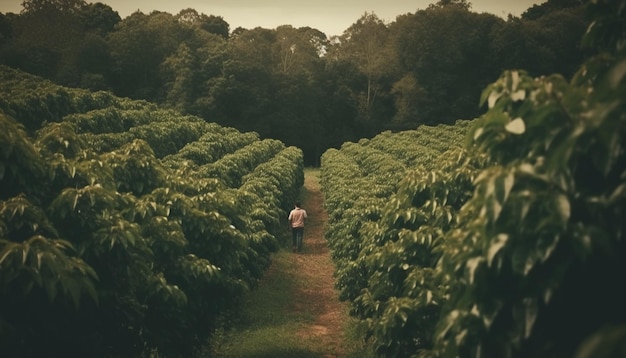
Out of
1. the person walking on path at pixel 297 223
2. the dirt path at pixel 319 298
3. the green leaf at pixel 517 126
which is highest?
the green leaf at pixel 517 126

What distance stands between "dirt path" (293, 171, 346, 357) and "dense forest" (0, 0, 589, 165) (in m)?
31.2

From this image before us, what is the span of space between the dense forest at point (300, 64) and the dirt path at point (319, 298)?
31.2m

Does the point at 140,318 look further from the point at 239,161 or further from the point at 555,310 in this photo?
the point at 239,161

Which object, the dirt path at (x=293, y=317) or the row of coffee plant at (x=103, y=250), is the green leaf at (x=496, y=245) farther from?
the dirt path at (x=293, y=317)

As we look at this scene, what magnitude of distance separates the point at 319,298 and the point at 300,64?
49.3m

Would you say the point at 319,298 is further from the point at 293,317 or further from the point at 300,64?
the point at 300,64

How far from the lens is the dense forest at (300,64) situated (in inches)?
2076

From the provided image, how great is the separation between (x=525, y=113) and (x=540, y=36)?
64365 millimetres

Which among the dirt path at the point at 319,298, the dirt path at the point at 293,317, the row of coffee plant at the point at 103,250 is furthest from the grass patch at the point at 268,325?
the row of coffee plant at the point at 103,250

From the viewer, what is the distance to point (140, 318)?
620cm

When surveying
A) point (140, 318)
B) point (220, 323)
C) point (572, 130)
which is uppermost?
point (572, 130)

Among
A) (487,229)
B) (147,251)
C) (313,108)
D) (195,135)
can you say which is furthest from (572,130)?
(313,108)

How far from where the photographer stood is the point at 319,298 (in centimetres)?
1568

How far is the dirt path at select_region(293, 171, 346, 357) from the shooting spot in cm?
1209
